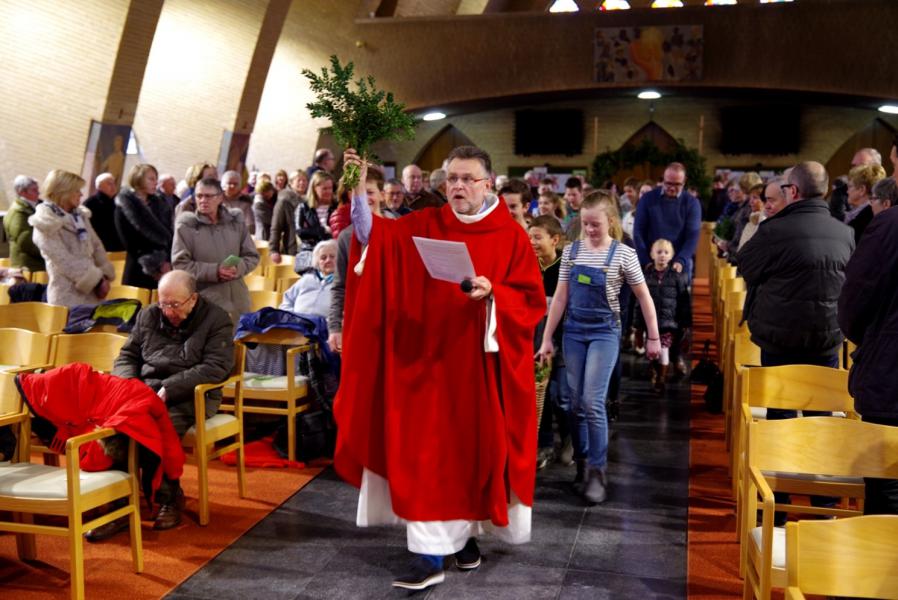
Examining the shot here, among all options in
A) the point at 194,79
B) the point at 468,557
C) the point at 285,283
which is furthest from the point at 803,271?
the point at 194,79

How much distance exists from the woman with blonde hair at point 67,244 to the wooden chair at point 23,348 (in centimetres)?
146

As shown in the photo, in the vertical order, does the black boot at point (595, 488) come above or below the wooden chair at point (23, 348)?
below

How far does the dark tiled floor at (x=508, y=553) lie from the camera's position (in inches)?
157

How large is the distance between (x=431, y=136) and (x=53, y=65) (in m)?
12.5

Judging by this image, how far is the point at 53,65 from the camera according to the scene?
11336mm

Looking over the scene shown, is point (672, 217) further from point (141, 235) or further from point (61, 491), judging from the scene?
point (61, 491)

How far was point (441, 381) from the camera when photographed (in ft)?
12.7

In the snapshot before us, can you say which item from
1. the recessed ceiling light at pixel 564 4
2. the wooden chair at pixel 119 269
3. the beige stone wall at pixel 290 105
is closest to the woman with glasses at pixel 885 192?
the wooden chair at pixel 119 269

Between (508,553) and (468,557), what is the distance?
28 cm

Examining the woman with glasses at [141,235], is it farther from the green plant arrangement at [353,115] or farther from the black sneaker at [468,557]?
the black sneaker at [468,557]

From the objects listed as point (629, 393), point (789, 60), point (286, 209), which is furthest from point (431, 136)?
point (629, 393)

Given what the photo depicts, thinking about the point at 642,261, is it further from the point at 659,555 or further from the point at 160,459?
the point at 160,459

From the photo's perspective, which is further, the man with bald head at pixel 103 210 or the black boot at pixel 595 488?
the man with bald head at pixel 103 210

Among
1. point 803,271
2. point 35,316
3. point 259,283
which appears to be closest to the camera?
point 803,271
